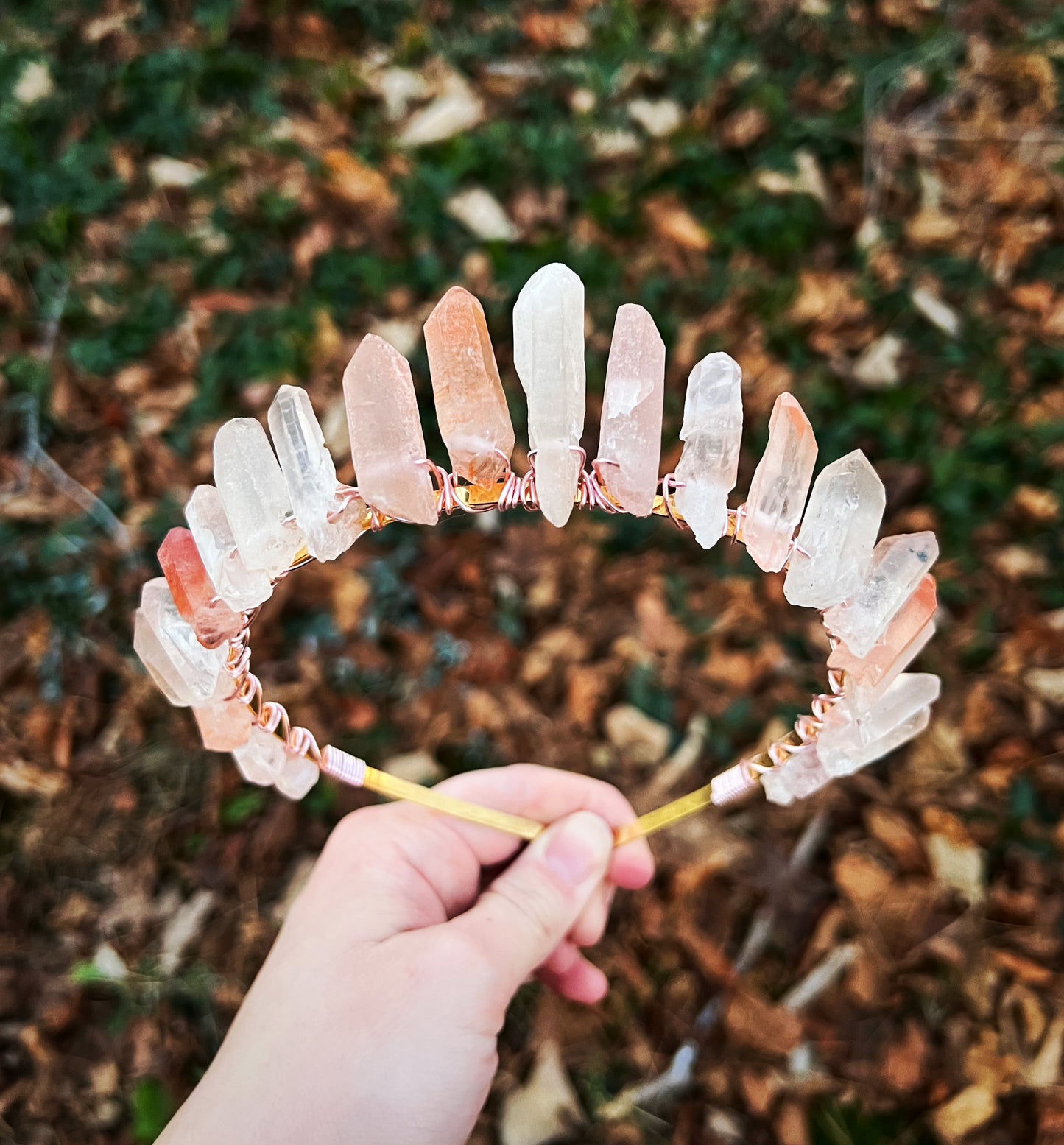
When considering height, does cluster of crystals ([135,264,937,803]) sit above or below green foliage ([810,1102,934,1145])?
above

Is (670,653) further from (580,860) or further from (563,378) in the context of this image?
(563,378)

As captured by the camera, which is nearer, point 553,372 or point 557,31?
point 553,372

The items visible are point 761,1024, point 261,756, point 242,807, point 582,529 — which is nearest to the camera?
point 261,756

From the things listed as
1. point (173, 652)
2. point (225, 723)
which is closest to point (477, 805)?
point (225, 723)

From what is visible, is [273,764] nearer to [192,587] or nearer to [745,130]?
[192,587]

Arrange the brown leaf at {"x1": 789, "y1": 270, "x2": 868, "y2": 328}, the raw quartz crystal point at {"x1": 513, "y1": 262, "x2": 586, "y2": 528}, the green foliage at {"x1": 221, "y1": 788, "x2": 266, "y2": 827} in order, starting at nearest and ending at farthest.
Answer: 1. the raw quartz crystal point at {"x1": 513, "y1": 262, "x2": 586, "y2": 528}
2. the green foliage at {"x1": 221, "y1": 788, "x2": 266, "y2": 827}
3. the brown leaf at {"x1": 789, "y1": 270, "x2": 868, "y2": 328}

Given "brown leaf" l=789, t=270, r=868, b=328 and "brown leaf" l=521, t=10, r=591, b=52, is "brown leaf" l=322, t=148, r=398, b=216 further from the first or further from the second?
"brown leaf" l=789, t=270, r=868, b=328

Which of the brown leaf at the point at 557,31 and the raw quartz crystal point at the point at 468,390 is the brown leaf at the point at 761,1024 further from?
the brown leaf at the point at 557,31

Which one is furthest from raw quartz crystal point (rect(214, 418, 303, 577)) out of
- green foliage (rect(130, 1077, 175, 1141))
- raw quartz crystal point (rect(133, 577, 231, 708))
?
green foliage (rect(130, 1077, 175, 1141))
